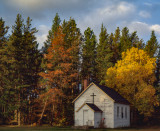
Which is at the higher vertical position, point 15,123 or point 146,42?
point 146,42

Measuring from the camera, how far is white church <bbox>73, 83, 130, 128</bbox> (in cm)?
4181

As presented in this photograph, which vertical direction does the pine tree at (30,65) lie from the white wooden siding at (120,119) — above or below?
above

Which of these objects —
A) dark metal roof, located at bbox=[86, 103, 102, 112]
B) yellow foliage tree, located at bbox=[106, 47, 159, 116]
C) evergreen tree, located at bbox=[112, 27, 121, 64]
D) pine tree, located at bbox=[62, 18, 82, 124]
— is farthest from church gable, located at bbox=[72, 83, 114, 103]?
evergreen tree, located at bbox=[112, 27, 121, 64]

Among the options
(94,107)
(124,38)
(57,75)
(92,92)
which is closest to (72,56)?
(57,75)

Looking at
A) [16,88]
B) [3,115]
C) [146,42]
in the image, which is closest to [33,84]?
[16,88]

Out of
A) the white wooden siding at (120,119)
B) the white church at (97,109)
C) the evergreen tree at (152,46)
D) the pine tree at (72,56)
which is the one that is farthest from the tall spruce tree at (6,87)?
the evergreen tree at (152,46)

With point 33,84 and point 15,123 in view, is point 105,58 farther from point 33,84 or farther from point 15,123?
point 15,123

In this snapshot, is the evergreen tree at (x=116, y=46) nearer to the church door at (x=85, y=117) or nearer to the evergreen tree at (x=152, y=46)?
the evergreen tree at (x=152, y=46)

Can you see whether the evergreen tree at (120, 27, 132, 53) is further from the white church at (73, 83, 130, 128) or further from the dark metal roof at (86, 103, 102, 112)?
the dark metal roof at (86, 103, 102, 112)

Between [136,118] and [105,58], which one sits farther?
[105,58]

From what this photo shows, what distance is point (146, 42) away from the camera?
70.6 m

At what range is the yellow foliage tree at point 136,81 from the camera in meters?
50.5

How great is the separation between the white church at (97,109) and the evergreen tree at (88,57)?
19.6 metres

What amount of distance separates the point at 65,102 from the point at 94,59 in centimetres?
1509
